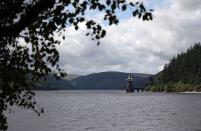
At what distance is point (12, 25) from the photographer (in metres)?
10.5

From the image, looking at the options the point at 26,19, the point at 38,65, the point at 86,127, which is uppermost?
the point at 26,19

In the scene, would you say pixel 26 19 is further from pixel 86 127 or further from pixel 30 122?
pixel 30 122

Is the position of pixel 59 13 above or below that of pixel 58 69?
above

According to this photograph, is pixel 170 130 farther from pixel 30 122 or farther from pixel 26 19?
pixel 26 19

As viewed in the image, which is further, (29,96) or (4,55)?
(29,96)

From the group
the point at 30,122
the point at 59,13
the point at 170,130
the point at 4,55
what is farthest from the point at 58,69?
the point at 30,122

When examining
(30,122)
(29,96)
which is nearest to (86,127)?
(30,122)

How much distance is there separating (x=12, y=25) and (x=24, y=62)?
2387mm

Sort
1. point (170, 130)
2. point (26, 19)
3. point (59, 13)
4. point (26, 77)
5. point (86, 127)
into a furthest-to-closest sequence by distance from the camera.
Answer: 1. point (86, 127)
2. point (170, 130)
3. point (26, 77)
4. point (59, 13)
5. point (26, 19)

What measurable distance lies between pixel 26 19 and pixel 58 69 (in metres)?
2.89

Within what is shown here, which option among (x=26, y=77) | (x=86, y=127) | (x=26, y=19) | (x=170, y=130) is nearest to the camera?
(x=26, y=19)

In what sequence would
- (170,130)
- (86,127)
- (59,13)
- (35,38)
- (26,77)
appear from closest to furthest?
(59,13) < (35,38) < (26,77) < (170,130) < (86,127)

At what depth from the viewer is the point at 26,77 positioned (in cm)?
1348

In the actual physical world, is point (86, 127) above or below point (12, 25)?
below
